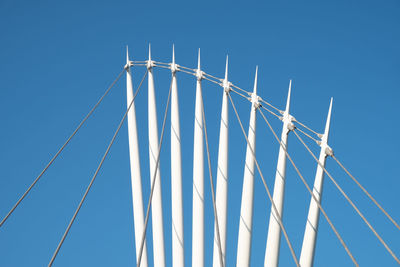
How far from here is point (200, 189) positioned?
37531mm

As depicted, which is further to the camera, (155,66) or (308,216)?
(155,66)

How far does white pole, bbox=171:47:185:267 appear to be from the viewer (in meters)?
37.6

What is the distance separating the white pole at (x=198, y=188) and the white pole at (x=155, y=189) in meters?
2.84

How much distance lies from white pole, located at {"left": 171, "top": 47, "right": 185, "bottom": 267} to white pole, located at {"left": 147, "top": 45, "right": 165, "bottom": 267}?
126 centimetres

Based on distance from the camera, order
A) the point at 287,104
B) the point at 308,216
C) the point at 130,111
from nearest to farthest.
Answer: the point at 308,216 < the point at 287,104 < the point at 130,111

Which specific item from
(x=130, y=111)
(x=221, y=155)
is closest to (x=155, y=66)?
(x=130, y=111)

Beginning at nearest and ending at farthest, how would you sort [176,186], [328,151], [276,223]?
[328,151]
[276,223]
[176,186]

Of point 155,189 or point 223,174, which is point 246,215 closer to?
point 223,174

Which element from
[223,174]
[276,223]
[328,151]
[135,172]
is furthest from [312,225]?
[135,172]

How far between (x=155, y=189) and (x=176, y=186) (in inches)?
77.3

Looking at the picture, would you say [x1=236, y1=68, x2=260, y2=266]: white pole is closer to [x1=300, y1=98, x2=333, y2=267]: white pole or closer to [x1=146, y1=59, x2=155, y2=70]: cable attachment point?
[x1=300, y1=98, x2=333, y2=267]: white pole

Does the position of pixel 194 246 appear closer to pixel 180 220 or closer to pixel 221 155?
pixel 180 220

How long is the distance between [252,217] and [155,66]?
13.3 m

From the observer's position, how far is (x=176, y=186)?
127 feet
